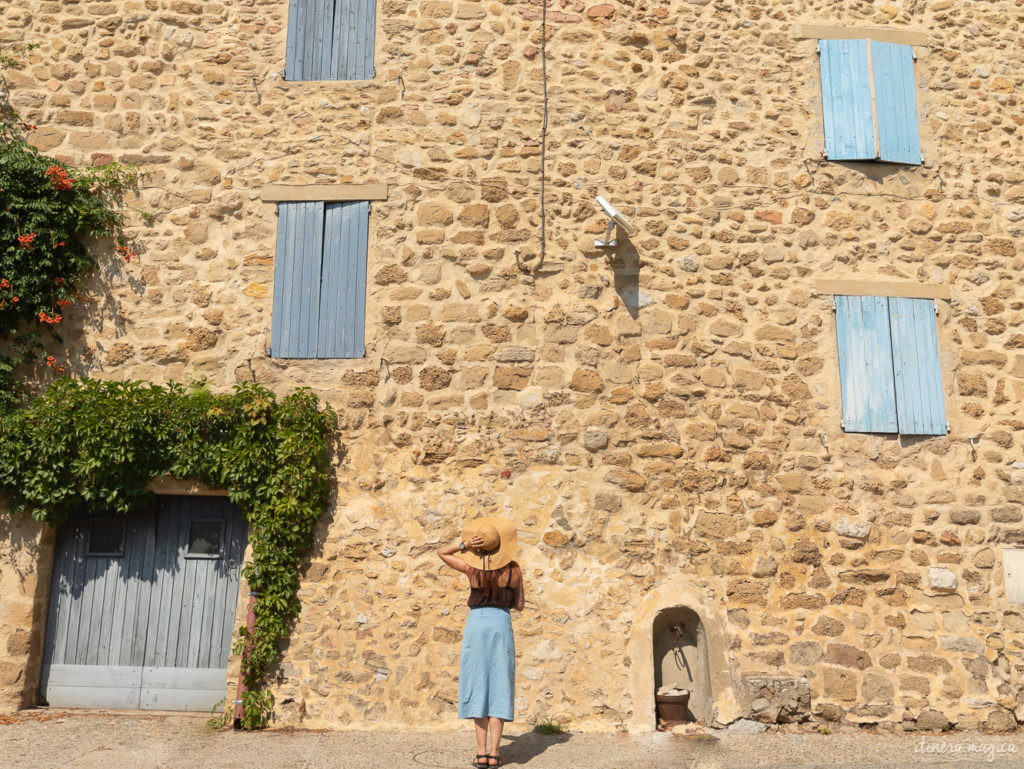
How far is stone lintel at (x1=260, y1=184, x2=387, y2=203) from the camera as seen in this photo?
678 centimetres

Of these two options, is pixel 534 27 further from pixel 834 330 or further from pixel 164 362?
pixel 164 362

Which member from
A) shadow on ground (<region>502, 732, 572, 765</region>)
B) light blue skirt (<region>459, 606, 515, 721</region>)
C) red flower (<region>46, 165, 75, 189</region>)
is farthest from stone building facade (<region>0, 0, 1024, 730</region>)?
light blue skirt (<region>459, 606, 515, 721</region>)

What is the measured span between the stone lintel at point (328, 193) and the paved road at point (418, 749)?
4.03 metres

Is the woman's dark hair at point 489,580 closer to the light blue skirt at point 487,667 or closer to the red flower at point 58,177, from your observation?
the light blue skirt at point 487,667

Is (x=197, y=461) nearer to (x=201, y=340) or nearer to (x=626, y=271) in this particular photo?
(x=201, y=340)

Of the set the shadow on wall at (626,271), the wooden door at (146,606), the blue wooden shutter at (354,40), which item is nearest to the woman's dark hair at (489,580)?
the wooden door at (146,606)

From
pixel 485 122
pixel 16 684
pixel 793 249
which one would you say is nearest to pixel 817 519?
pixel 793 249

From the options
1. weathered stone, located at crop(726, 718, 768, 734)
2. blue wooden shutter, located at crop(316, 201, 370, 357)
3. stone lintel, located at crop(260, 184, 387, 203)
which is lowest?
weathered stone, located at crop(726, 718, 768, 734)

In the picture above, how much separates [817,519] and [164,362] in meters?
5.21

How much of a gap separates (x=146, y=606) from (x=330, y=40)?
4821 mm

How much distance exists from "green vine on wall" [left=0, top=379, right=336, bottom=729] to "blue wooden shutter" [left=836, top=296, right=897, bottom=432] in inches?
163

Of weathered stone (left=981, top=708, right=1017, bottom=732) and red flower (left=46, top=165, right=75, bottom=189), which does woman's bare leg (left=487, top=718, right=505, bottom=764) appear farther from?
red flower (left=46, top=165, right=75, bottom=189)

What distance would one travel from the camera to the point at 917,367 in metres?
6.74

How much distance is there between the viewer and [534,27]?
706 centimetres
